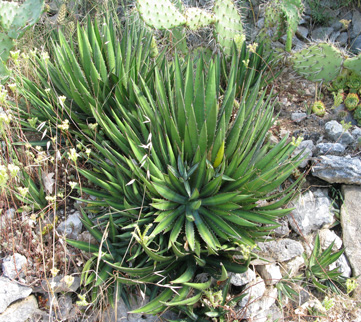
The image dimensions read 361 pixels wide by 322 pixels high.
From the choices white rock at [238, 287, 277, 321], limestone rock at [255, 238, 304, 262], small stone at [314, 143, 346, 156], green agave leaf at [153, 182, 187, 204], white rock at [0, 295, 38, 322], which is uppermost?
green agave leaf at [153, 182, 187, 204]

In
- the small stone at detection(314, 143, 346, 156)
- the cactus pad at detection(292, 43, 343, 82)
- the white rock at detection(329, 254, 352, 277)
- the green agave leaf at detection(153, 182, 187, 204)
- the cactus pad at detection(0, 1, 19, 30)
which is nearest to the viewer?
the green agave leaf at detection(153, 182, 187, 204)

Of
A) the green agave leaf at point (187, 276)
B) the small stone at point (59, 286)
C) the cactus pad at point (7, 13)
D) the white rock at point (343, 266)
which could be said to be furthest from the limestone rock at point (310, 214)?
the cactus pad at point (7, 13)

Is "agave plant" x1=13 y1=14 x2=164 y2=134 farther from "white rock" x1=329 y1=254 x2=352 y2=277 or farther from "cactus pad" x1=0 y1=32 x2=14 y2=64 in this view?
"white rock" x1=329 y1=254 x2=352 y2=277

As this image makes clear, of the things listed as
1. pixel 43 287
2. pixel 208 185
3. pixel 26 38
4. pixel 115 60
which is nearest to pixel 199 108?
pixel 208 185

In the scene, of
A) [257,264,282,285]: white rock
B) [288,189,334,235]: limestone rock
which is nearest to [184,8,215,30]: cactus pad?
[288,189,334,235]: limestone rock

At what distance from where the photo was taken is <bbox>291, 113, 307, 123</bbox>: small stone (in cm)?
387

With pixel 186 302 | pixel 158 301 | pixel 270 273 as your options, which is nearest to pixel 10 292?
pixel 158 301

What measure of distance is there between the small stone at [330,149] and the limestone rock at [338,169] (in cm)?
11

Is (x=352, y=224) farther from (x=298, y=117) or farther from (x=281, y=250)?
(x=298, y=117)

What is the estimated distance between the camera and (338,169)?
331 cm

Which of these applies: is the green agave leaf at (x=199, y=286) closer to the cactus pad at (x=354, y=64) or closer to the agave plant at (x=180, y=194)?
the agave plant at (x=180, y=194)

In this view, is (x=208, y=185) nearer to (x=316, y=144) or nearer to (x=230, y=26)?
(x=316, y=144)

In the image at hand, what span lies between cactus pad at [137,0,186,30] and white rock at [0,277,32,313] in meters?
2.82

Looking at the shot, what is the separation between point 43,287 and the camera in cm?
247
